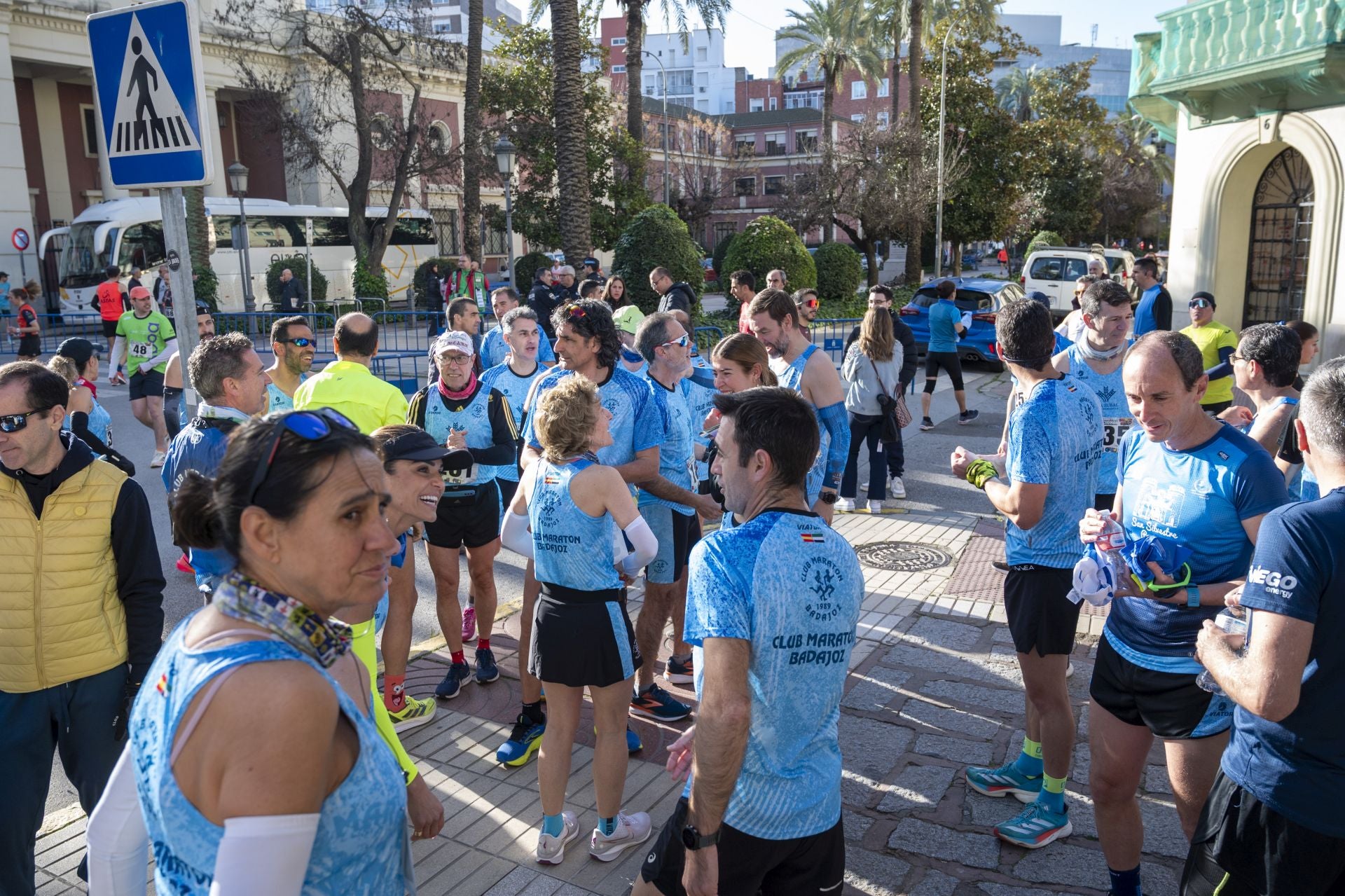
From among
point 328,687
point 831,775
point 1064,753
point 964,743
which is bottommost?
Result: point 964,743

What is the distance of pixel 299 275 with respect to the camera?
30.5 m

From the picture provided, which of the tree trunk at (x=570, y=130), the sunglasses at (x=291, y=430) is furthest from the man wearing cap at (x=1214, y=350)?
the tree trunk at (x=570, y=130)

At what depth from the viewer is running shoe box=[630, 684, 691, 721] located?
5.16 metres

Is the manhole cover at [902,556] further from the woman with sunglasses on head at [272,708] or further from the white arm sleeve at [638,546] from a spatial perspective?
the woman with sunglasses on head at [272,708]

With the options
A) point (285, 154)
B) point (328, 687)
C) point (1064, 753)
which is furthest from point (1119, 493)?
point (285, 154)

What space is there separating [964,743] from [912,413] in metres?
9.27

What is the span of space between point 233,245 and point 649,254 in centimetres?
1800

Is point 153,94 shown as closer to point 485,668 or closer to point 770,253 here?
point 485,668

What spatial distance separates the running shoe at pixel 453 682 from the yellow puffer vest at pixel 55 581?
2217 mm

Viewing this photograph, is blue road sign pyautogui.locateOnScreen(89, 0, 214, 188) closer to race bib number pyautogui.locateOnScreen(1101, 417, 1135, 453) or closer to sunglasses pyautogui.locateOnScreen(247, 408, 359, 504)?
sunglasses pyautogui.locateOnScreen(247, 408, 359, 504)

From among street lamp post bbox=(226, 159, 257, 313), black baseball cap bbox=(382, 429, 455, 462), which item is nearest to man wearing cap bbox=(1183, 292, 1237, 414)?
black baseball cap bbox=(382, 429, 455, 462)

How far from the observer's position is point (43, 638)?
3.26 meters

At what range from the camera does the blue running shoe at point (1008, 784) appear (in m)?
4.25

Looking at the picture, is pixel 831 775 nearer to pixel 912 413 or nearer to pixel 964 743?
pixel 964 743
